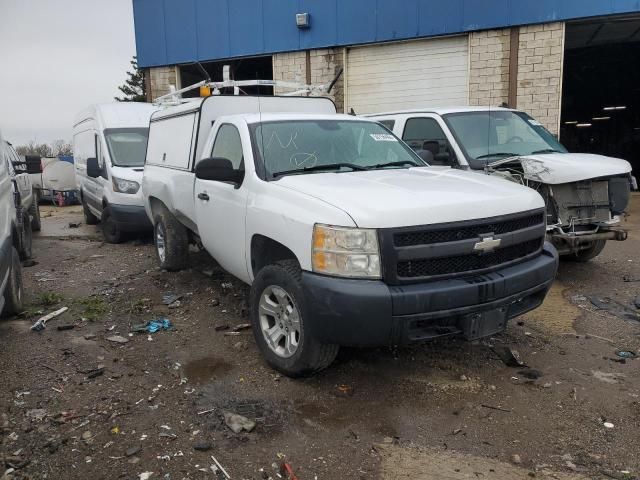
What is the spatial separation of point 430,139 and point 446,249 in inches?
148

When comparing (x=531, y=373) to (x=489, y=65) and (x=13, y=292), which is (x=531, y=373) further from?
(x=489, y=65)

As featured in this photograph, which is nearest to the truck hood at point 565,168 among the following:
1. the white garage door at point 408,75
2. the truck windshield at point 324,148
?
the truck windshield at point 324,148

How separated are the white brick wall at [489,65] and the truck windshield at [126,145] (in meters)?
7.42

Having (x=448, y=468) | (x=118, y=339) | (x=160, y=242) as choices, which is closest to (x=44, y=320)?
(x=118, y=339)

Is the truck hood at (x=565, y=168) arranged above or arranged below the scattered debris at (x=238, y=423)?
above

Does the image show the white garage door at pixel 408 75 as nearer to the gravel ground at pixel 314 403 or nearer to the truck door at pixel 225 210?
the gravel ground at pixel 314 403

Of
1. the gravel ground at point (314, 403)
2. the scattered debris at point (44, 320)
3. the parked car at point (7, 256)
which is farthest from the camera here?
the scattered debris at point (44, 320)

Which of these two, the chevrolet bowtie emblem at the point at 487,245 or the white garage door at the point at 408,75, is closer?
the chevrolet bowtie emblem at the point at 487,245

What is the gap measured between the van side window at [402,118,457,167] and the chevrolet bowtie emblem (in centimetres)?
294

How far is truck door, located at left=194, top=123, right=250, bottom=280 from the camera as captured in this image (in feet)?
14.6

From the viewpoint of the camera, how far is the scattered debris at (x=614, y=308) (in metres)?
5.18

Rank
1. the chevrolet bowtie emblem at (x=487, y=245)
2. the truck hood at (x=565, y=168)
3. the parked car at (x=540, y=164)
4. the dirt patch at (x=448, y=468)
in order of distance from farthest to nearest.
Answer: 1. the parked car at (x=540, y=164)
2. the truck hood at (x=565, y=168)
3. the chevrolet bowtie emblem at (x=487, y=245)
4. the dirt patch at (x=448, y=468)

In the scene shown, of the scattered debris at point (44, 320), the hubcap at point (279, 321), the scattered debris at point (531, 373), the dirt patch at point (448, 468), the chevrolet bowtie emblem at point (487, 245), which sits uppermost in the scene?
Answer: the chevrolet bowtie emblem at point (487, 245)

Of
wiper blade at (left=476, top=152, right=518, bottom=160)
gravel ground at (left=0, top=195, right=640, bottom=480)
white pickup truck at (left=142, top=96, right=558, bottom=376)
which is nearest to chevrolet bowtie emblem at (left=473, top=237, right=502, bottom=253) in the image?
white pickup truck at (left=142, top=96, right=558, bottom=376)
